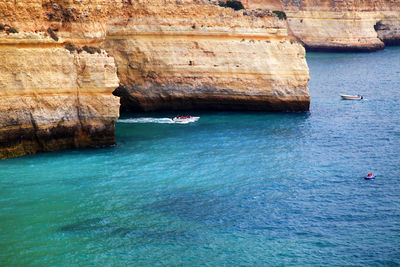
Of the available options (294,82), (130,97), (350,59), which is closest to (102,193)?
(130,97)

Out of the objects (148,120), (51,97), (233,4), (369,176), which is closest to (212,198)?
(369,176)

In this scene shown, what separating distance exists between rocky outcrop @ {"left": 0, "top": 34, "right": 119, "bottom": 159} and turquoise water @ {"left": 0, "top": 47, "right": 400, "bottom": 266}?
0.98 m

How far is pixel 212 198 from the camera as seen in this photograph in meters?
27.5

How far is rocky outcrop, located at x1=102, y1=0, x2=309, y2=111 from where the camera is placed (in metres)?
45.3

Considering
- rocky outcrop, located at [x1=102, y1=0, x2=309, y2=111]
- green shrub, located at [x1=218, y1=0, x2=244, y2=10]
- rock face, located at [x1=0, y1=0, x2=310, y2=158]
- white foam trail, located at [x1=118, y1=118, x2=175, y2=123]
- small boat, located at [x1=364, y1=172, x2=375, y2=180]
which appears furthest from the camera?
green shrub, located at [x1=218, y1=0, x2=244, y2=10]

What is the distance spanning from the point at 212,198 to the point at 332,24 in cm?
8544

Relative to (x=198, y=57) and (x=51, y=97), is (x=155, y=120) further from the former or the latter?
(x=51, y=97)

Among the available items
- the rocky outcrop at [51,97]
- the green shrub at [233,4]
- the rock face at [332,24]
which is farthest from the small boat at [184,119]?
the rock face at [332,24]

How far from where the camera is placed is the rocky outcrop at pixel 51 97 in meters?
32.1

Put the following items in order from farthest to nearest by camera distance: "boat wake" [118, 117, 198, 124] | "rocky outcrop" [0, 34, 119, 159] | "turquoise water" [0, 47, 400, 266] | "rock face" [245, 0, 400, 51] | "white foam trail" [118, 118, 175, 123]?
"rock face" [245, 0, 400, 51]
"white foam trail" [118, 118, 175, 123]
"boat wake" [118, 117, 198, 124]
"rocky outcrop" [0, 34, 119, 159]
"turquoise water" [0, 47, 400, 266]

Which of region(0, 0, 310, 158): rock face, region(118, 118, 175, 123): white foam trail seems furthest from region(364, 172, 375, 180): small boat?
region(118, 118, 175, 123): white foam trail

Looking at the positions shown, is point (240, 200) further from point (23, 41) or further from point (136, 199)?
point (23, 41)

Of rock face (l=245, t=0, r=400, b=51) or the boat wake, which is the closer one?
the boat wake

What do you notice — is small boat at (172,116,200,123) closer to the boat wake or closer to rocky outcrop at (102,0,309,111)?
the boat wake
